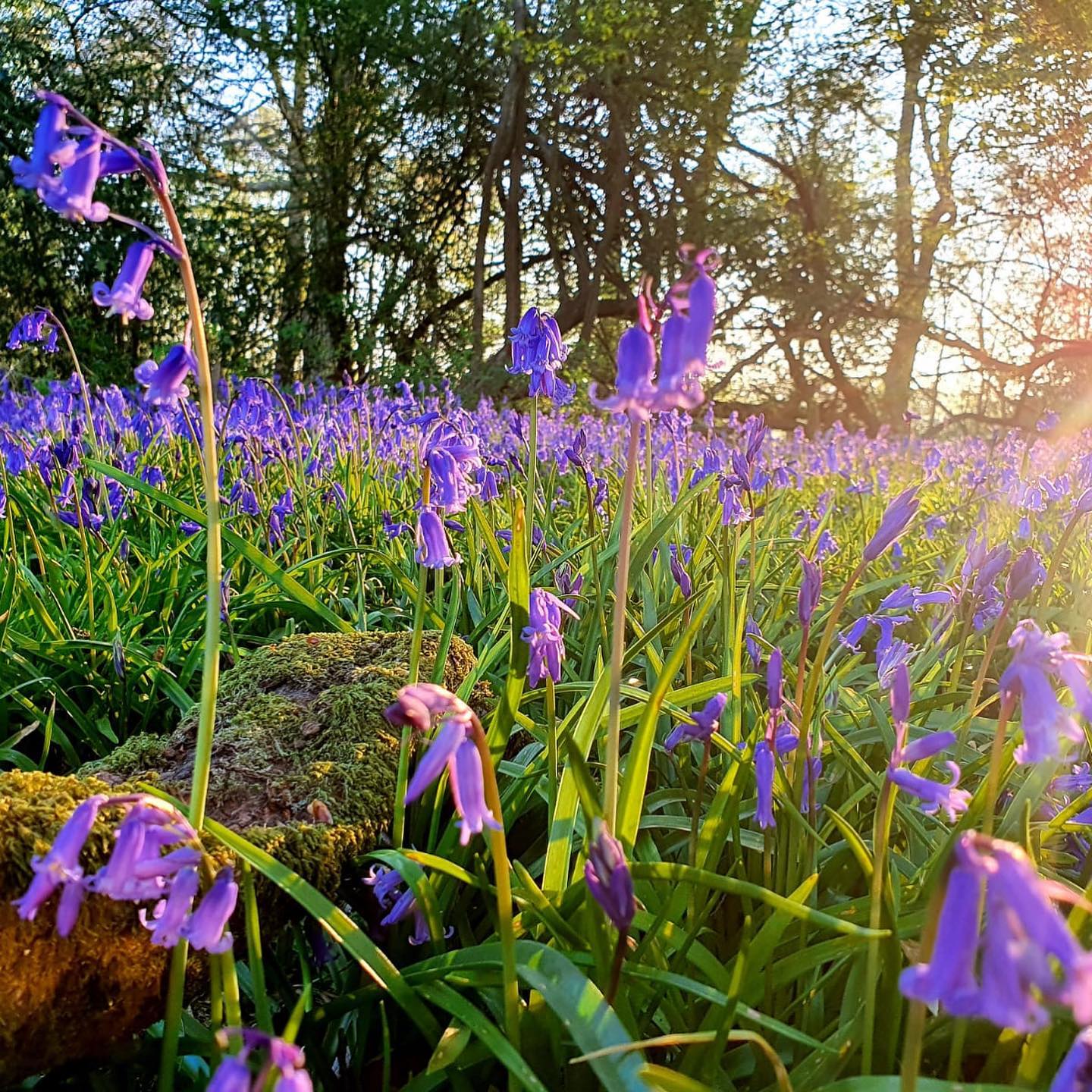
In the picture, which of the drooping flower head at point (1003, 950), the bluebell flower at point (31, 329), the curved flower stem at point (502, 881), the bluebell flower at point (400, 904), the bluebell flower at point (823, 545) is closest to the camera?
the drooping flower head at point (1003, 950)

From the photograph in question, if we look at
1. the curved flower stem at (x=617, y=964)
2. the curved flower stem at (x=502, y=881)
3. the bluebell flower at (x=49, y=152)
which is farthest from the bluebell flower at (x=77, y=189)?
the curved flower stem at (x=617, y=964)

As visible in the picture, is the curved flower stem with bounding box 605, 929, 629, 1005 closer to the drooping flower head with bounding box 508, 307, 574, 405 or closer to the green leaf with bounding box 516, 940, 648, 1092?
the green leaf with bounding box 516, 940, 648, 1092

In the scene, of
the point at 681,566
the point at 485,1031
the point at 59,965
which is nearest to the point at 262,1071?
the point at 485,1031

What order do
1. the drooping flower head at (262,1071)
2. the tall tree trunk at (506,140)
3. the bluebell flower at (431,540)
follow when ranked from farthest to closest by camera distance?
the tall tree trunk at (506,140) → the bluebell flower at (431,540) → the drooping flower head at (262,1071)

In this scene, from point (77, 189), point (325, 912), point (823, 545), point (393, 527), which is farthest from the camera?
point (823, 545)

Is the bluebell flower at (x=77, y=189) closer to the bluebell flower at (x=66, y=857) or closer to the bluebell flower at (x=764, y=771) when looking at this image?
the bluebell flower at (x=66, y=857)

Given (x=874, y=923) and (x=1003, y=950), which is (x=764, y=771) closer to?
(x=874, y=923)

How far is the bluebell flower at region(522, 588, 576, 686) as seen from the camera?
53.9 inches

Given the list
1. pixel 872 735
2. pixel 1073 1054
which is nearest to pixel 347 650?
pixel 872 735

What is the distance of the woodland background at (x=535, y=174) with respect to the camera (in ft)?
41.4

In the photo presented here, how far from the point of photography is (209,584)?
3.04 ft

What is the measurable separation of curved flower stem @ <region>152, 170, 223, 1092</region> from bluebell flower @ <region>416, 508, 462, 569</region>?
485 mm

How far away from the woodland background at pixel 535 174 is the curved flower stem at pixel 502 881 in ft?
36.6

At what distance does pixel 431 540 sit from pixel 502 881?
66cm
